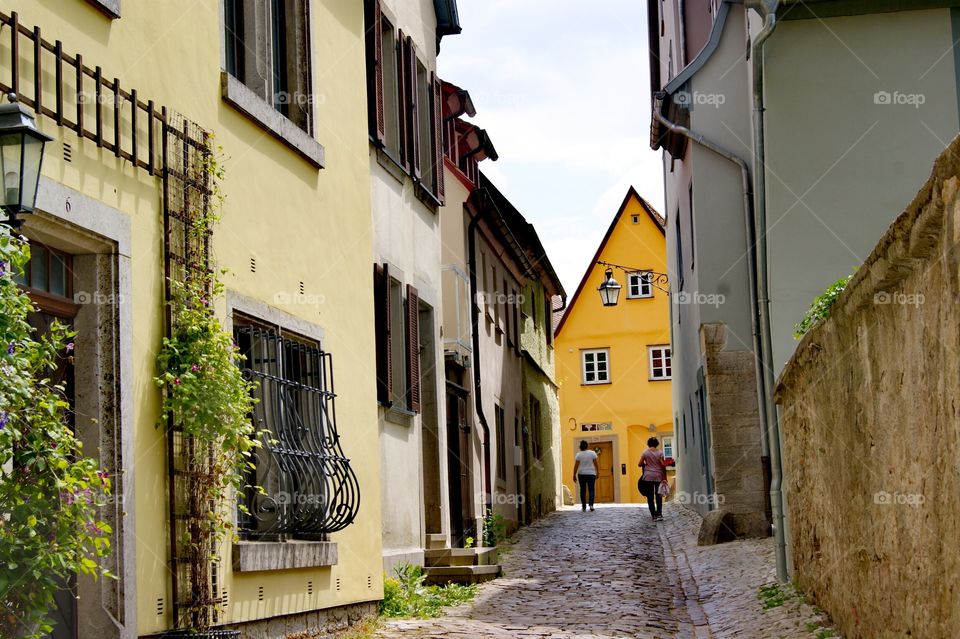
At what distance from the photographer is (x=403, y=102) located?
1372cm

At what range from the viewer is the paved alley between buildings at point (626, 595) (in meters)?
9.98

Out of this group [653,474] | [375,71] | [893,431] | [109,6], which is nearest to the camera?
[893,431]

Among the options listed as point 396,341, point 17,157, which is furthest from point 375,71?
point 17,157

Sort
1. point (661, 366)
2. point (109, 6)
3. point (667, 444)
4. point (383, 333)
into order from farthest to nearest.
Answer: point (661, 366), point (667, 444), point (383, 333), point (109, 6)

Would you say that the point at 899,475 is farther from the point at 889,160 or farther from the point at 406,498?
the point at 889,160

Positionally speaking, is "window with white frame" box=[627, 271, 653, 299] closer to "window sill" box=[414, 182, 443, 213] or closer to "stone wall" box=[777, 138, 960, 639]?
"window sill" box=[414, 182, 443, 213]

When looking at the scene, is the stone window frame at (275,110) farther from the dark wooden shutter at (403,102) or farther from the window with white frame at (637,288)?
the window with white frame at (637,288)

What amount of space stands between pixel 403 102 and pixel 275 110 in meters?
4.62

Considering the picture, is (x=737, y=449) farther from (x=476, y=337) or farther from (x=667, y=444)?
(x=667, y=444)

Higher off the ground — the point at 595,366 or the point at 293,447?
the point at 595,366

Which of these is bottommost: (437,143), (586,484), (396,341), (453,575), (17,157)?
(453,575)

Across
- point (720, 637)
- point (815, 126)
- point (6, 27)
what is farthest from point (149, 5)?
point (815, 126)

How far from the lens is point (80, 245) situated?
6.45 m

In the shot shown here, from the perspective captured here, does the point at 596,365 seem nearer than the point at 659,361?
No
